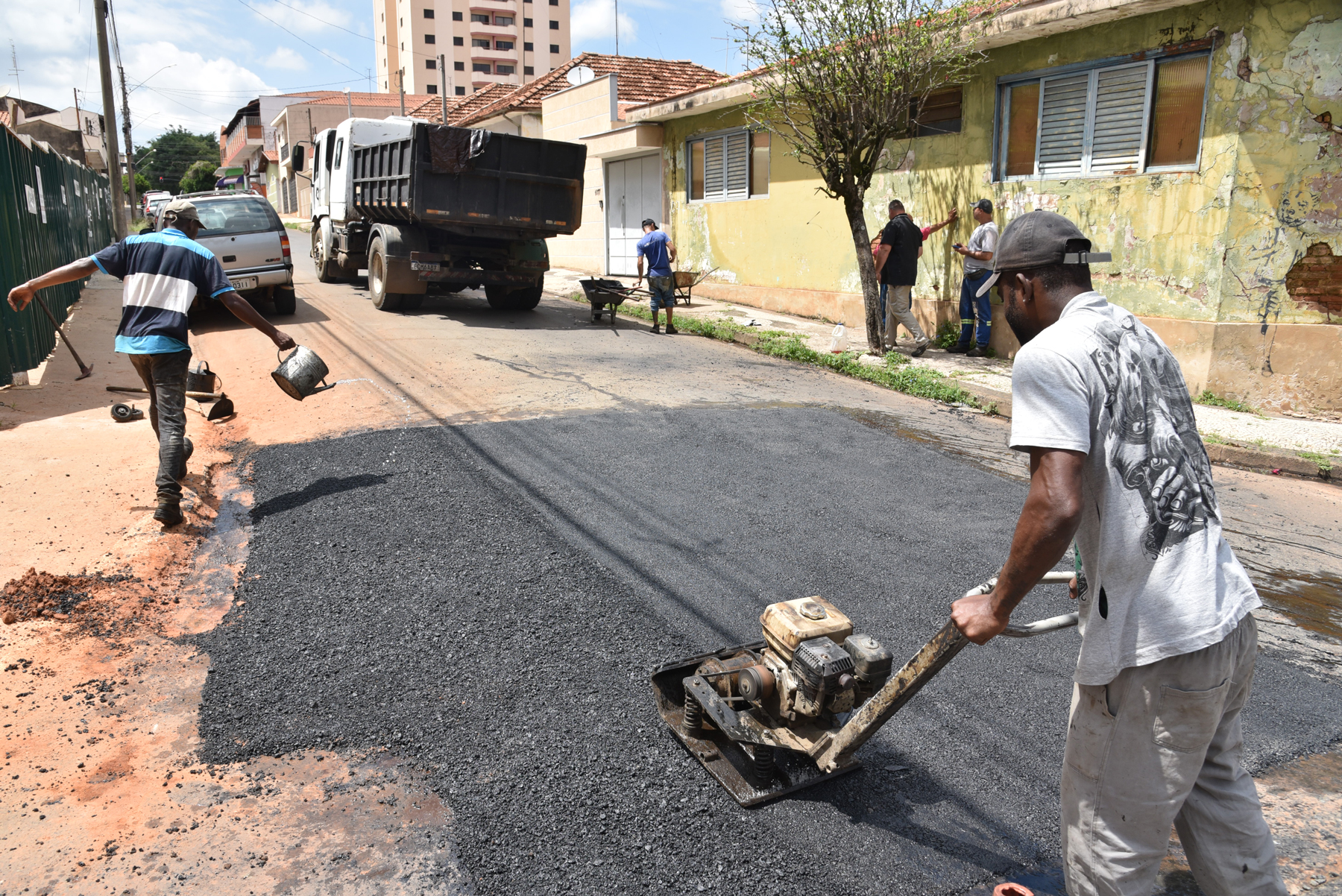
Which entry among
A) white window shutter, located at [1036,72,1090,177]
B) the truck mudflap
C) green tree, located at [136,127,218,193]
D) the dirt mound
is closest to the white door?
the truck mudflap

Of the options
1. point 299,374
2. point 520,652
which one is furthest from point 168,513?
point 520,652

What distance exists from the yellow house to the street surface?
8.43ft

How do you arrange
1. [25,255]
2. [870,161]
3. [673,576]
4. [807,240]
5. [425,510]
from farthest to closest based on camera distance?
[807,240] < [870,161] < [25,255] < [425,510] < [673,576]

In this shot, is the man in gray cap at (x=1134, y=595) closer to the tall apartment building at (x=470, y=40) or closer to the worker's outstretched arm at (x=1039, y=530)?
the worker's outstretched arm at (x=1039, y=530)

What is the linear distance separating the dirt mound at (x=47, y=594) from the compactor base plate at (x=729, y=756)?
3024 mm

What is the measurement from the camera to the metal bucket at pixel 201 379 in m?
7.43

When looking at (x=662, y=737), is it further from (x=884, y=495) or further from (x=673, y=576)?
(x=884, y=495)

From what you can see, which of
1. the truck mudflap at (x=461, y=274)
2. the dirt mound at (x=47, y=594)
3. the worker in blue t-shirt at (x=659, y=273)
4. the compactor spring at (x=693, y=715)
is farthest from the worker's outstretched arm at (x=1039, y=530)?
the truck mudflap at (x=461, y=274)

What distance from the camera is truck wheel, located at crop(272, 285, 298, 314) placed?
13.0 meters

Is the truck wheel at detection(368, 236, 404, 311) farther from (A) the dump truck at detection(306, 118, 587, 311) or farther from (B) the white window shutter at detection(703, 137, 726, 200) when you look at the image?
(B) the white window shutter at detection(703, 137, 726, 200)

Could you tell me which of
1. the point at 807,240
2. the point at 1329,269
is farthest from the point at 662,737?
the point at 807,240

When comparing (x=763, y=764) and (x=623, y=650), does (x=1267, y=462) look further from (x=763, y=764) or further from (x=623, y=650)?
(x=763, y=764)

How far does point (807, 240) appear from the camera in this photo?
14.7m

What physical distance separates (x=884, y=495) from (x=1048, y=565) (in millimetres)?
4044
